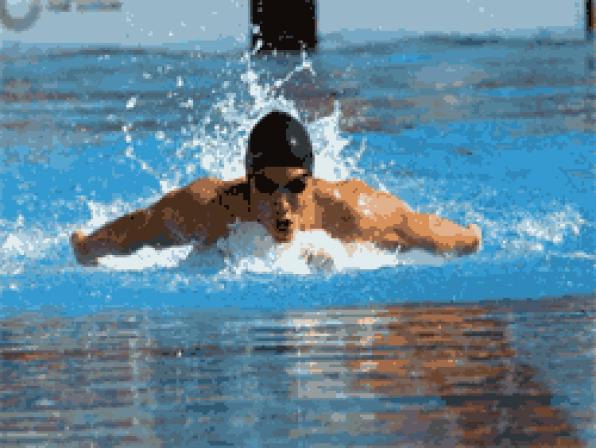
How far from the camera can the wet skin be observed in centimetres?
709

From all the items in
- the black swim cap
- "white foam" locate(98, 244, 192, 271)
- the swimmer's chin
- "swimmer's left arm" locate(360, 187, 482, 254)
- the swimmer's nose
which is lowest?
"white foam" locate(98, 244, 192, 271)

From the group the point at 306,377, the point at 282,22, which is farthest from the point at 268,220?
the point at 282,22

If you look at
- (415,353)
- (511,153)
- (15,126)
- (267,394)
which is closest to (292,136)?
(415,353)

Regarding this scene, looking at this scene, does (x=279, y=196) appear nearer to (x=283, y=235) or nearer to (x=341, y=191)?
(x=283, y=235)

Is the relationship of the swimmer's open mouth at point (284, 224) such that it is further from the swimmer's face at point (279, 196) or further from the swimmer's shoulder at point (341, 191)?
the swimmer's shoulder at point (341, 191)

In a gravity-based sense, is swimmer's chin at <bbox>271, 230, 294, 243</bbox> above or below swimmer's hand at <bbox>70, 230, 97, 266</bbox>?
above

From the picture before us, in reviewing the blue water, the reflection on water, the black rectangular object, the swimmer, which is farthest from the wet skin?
the black rectangular object

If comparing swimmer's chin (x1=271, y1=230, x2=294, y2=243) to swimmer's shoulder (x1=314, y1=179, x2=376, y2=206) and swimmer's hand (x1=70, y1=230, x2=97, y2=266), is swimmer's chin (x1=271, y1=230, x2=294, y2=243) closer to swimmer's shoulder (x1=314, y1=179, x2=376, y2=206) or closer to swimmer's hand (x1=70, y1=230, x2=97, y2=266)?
swimmer's shoulder (x1=314, y1=179, x2=376, y2=206)

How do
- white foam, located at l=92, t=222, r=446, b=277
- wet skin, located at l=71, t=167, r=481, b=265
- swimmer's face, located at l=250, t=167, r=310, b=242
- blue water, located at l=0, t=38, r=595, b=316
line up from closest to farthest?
blue water, located at l=0, t=38, r=595, b=316, swimmer's face, located at l=250, t=167, r=310, b=242, white foam, located at l=92, t=222, r=446, b=277, wet skin, located at l=71, t=167, r=481, b=265

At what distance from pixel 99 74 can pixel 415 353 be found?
13276 mm

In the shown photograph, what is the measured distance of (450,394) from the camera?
4172 millimetres

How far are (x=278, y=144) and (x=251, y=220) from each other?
0.38 m

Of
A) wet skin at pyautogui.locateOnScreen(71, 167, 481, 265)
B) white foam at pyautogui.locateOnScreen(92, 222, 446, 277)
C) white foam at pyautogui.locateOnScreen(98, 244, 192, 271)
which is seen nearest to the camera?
white foam at pyautogui.locateOnScreen(92, 222, 446, 277)

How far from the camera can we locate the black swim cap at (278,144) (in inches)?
264
